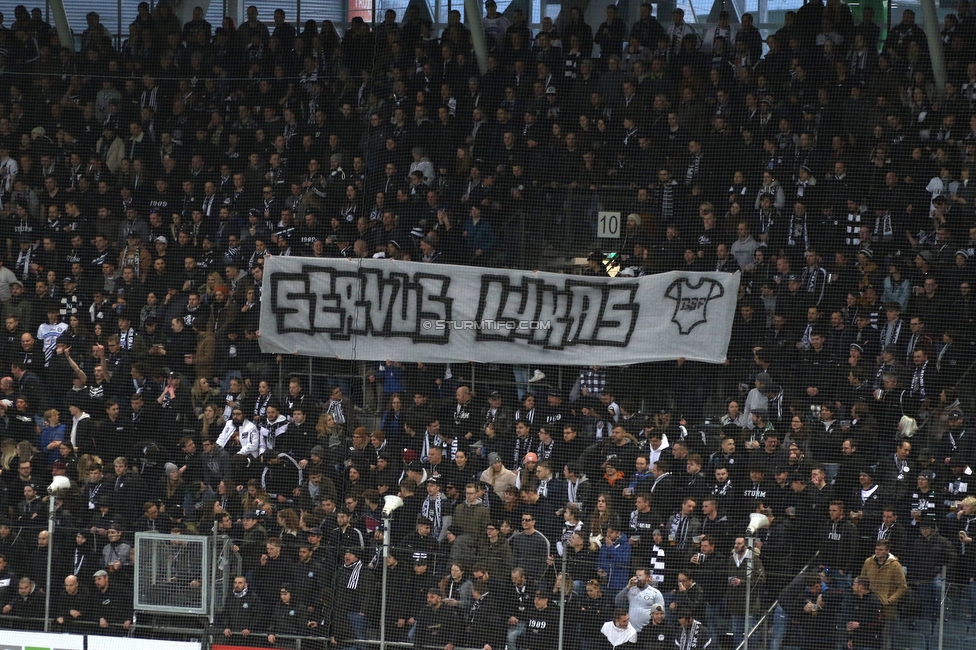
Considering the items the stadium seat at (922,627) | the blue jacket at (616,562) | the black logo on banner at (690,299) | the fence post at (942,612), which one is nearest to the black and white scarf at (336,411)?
the blue jacket at (616,562)

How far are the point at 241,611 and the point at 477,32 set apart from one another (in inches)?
243

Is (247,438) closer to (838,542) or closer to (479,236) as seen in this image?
(479,236)

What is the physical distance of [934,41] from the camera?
1212 cm

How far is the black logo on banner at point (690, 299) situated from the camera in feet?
37.6

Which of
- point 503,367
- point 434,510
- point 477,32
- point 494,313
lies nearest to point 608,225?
point 494,313

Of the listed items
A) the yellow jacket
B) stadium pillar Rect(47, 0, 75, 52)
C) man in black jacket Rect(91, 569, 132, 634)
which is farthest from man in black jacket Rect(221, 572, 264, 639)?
stadium pillar Rect(47, 0, 75, 52)

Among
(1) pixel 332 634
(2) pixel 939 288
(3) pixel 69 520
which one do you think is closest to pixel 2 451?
(3) pixel 69 520

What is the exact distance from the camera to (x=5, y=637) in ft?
33.9

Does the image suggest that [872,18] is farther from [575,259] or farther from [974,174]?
[575,259]

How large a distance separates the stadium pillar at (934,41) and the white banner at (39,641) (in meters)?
8.89

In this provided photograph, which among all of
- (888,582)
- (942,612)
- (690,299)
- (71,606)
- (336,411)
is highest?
(690,299)

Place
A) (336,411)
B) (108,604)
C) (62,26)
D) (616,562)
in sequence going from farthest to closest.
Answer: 1. (62,26)
2. (336,411)
3. (108,604)
4. (616,562)

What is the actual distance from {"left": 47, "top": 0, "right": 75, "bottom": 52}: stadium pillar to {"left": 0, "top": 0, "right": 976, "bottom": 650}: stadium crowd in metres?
0.37

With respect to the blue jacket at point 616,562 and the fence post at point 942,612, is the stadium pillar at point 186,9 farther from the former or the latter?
the fence post at point 942,612
